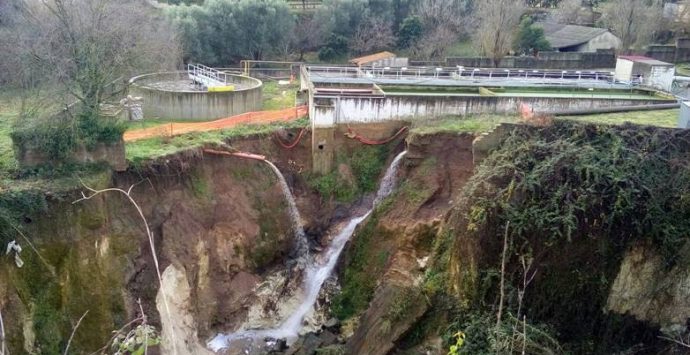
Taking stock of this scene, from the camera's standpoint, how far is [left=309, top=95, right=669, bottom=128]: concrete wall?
68.3 ft

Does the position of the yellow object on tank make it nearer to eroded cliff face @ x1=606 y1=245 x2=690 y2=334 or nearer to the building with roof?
eroded cliff face @ x1=606 y1=245 x2=690 y2=334

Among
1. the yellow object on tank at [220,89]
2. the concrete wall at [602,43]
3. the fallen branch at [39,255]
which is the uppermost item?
the concrete wall at [602,43]

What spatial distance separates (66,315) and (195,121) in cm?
1115

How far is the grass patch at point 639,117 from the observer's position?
19.0m

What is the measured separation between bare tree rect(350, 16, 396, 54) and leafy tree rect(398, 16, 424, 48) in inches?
47.7

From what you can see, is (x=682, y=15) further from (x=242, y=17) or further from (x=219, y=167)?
(x=219, y=167)

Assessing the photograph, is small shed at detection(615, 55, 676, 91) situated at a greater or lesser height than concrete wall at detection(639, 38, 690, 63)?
lesser

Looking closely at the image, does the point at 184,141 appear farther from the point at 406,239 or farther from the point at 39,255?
the point at 406,239

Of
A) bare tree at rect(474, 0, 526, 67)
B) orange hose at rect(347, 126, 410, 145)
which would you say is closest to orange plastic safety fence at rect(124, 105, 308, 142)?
orange hose at rect(347, 126, 410, 145)

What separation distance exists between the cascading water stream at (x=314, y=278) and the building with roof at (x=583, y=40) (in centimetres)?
2362

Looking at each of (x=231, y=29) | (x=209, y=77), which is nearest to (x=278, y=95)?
(x=209, y=77)

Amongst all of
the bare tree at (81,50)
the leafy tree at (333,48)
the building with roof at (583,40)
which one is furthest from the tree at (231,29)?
the building with roof at (583,40)

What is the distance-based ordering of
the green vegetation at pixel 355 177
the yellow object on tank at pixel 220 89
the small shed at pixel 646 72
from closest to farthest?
the green vegetation at pixel 355 177
the small shed at pixel 646 72
the yellow object on tank at pixel 220 89

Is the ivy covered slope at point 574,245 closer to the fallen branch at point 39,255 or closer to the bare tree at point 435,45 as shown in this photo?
the fallen branch at point 39,255
